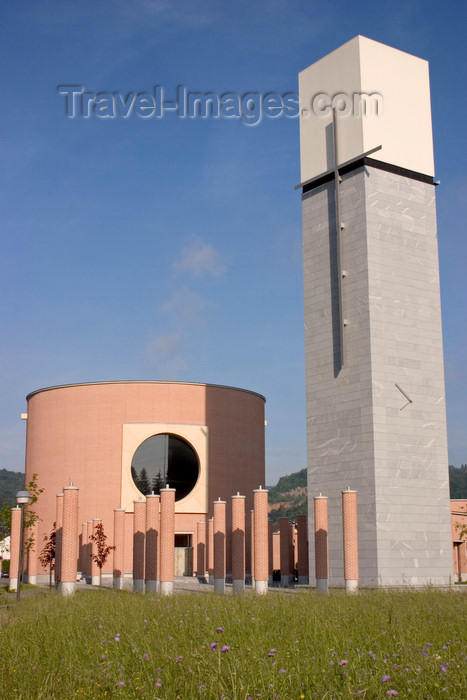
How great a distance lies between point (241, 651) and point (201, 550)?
38156 millimetres

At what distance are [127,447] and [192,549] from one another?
8.23m

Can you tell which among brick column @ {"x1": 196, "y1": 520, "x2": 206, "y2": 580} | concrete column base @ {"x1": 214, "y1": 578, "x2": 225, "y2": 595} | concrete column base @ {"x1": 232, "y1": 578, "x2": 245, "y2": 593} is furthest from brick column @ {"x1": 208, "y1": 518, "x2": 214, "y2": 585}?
concrete column base @ {"x1": 232, "y1": 578, "x2": 245, "y2": 593}

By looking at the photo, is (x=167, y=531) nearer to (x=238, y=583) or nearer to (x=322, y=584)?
(x=238, y=583)

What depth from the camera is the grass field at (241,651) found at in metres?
8.77

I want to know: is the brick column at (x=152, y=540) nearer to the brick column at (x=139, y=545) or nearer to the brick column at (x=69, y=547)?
the brick column at (x=139, y=545)

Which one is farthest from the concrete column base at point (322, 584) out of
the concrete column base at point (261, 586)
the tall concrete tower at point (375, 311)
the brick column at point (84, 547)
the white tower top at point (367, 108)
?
the brick column at point (84, 547)

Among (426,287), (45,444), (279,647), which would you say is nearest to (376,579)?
(426,287)

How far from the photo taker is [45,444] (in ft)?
170

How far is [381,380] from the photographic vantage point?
1220 inches

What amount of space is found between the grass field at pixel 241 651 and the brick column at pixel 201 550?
30820 millimetres

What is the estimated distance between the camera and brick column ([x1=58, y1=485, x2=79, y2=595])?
27391 millimetres

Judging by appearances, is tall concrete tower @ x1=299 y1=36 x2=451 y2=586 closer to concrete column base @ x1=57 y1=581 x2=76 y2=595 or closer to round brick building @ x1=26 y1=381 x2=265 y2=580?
concrete column base @ x1=57 y1=581 x2=76 y2=595

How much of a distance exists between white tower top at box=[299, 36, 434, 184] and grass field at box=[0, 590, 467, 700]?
21980 mm

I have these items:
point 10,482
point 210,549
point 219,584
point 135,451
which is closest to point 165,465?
point 135,451
